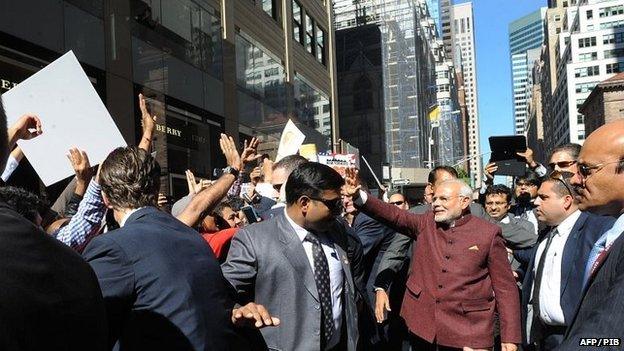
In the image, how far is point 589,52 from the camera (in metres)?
Result: 108

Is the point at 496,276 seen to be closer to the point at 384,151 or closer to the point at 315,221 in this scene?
the point at 315,221

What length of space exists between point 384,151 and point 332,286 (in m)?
49.9

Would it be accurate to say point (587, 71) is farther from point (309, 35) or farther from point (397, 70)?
point (309, 35)

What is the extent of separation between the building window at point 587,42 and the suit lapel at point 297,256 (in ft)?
394

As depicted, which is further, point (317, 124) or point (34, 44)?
point (317, 124)

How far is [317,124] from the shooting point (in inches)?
1093

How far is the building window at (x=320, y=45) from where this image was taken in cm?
2833

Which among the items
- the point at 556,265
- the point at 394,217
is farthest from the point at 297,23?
the point at 556,265

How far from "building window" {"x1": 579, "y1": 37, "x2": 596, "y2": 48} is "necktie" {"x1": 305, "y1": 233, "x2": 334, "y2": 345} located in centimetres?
11985

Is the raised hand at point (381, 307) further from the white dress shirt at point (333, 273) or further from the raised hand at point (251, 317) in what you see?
the raised hand at point (251, 317)

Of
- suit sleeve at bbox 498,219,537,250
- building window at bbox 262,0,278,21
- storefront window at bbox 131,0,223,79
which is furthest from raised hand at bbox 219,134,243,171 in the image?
building window at bbox 262,0,278,21

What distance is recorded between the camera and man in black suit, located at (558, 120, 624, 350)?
1514 mm

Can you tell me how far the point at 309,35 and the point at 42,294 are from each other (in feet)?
88.1

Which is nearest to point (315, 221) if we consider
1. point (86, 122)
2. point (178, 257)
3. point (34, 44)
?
point (178, 257)
